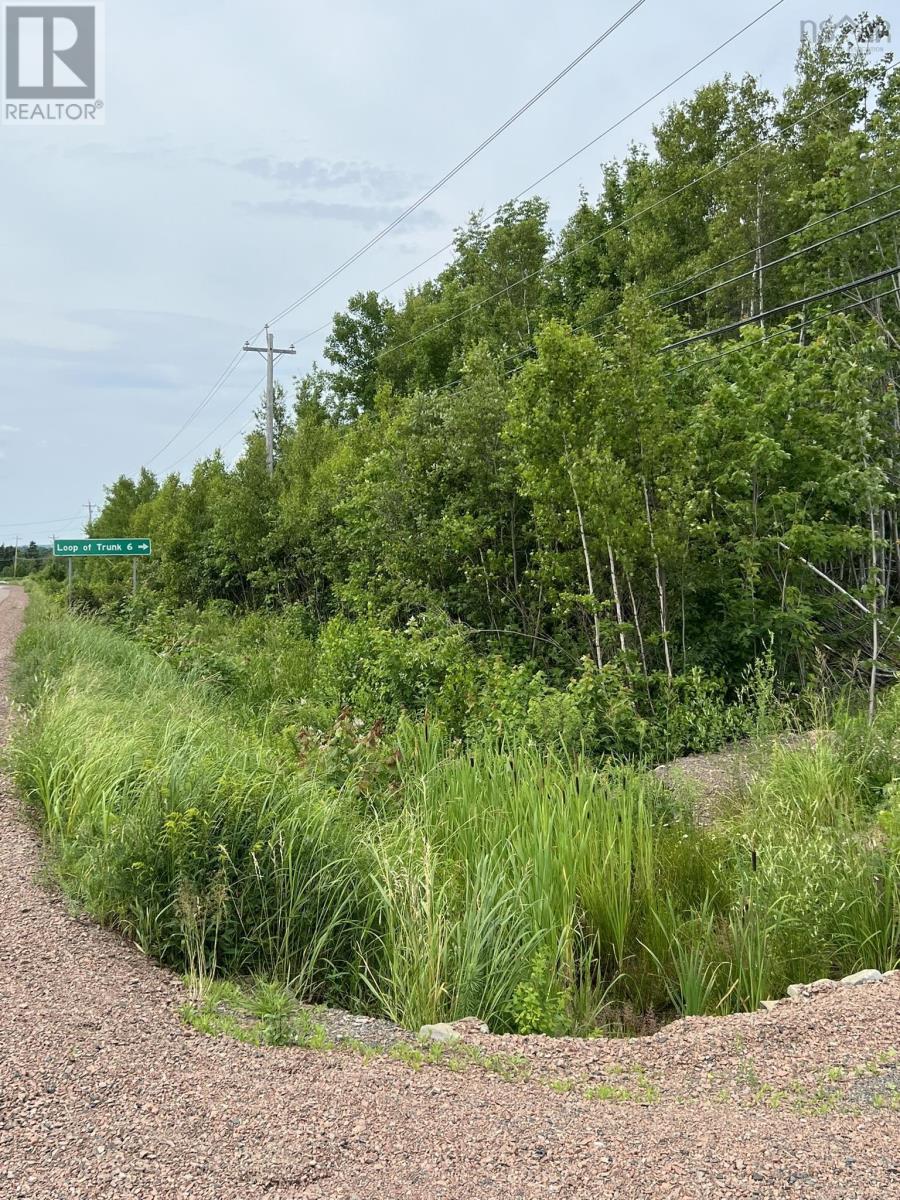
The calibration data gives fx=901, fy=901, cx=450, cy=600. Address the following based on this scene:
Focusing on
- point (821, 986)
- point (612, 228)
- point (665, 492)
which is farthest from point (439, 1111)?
point (612, 228)

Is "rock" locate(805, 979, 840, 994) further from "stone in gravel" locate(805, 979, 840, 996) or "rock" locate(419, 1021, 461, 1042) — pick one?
"rock" locate(419, 1021, 461, 1042)

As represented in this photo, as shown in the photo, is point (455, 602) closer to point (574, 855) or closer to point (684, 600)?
point (684, 600)

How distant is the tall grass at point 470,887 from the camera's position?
172 inches

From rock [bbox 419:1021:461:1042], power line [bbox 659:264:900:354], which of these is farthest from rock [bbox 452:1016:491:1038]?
power line [bbox 659:264:900:354]

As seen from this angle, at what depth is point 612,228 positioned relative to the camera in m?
33.5

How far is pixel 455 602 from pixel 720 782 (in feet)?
21.5

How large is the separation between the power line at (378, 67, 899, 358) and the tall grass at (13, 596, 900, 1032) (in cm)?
2454

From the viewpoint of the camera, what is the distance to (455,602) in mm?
13586

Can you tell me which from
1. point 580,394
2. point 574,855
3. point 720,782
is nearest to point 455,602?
point 580,394

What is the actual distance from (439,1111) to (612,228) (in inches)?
1366

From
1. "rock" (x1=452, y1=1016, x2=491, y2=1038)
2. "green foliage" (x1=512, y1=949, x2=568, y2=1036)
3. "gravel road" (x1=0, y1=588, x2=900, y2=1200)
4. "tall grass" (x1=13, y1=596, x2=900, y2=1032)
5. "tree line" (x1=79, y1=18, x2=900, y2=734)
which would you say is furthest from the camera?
"tree line" (x1=79, y1=18, x2=900, y2=734)

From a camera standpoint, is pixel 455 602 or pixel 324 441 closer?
pixel 455 602

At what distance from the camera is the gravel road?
8.66 ft

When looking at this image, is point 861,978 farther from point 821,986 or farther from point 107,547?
point 107,547
